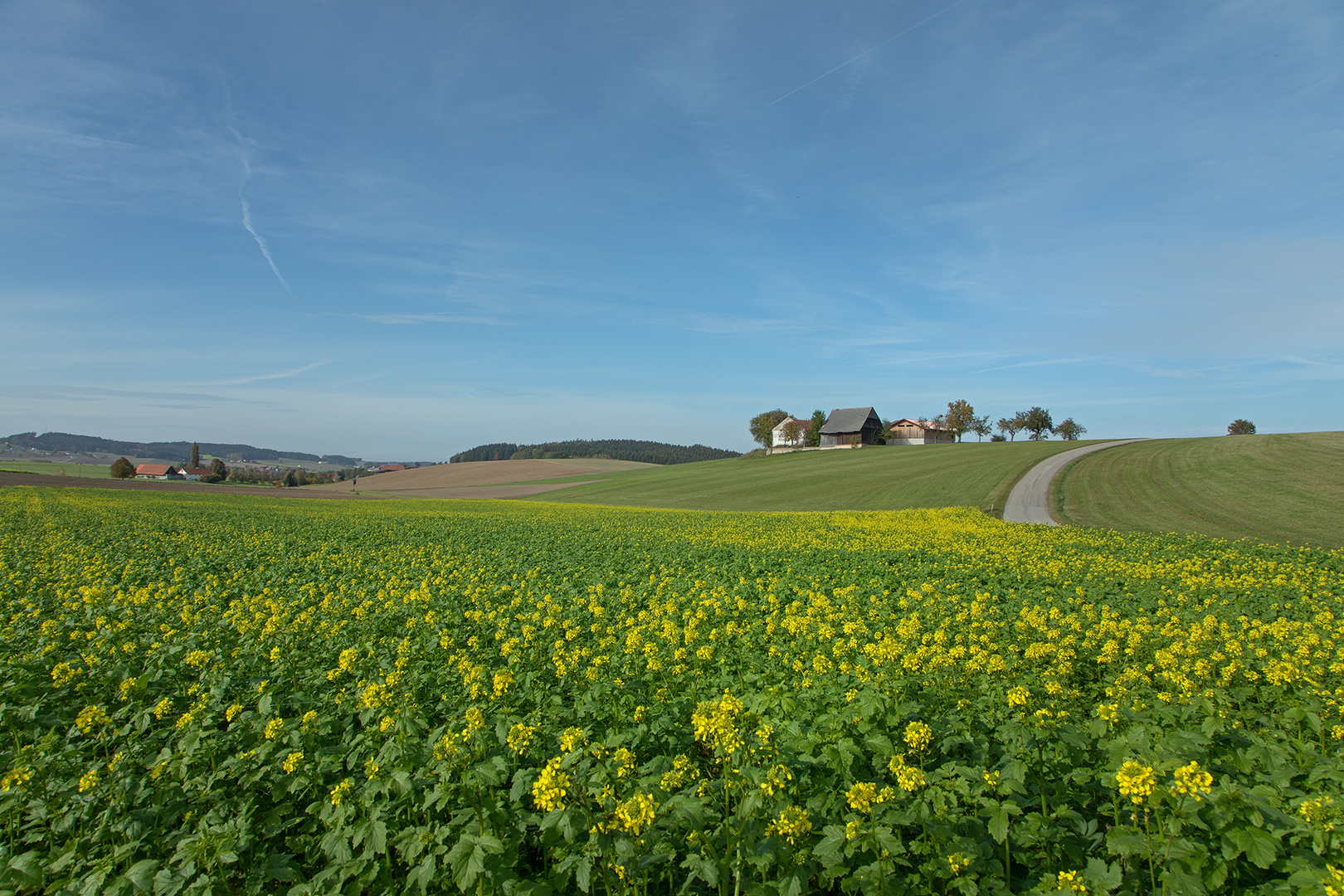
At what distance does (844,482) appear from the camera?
62.1 metres

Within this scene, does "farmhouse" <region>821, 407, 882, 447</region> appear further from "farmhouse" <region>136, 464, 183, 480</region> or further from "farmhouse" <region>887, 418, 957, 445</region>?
"farmhouse" <region>136, 464, 183, 480</region>

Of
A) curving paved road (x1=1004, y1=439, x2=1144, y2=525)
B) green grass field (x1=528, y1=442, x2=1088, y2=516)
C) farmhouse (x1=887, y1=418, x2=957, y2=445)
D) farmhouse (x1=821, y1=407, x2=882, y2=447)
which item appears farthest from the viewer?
farmhouse (x1=887, y1=418, x2=957, y2=445)

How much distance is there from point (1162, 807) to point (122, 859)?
6540 mm

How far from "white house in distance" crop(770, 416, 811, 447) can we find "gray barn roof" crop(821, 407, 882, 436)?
8.27 metres

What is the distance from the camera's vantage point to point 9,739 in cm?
591

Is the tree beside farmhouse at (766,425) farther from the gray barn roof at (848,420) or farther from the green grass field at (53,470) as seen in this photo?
the green grass field at (53,470)

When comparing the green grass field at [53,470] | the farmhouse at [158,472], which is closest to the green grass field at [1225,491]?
the green grass field at [53,470]

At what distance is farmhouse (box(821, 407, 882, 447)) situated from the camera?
114m

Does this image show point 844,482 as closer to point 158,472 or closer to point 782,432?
point 782,432

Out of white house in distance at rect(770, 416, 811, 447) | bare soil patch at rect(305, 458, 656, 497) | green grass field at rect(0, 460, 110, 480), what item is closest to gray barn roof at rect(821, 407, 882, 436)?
white house in distance at rect(770, 416, 811, 447)

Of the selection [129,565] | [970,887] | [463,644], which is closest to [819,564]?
[463,644]

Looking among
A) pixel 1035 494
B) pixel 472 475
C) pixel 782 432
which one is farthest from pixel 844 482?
Result: pixel 472 475

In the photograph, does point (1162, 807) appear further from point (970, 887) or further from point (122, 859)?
point (122, 859)

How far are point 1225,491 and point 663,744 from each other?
5006 cm
